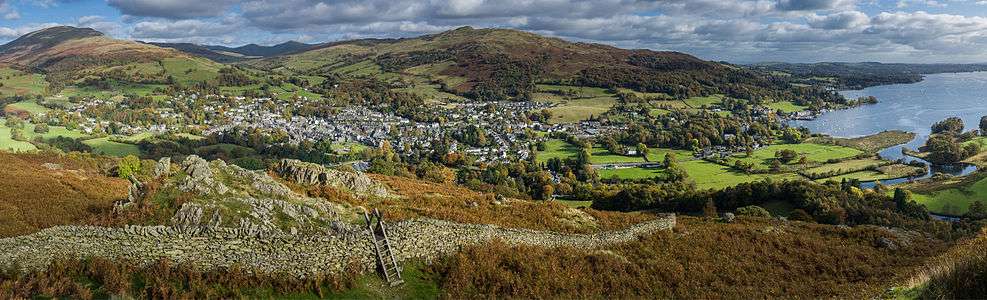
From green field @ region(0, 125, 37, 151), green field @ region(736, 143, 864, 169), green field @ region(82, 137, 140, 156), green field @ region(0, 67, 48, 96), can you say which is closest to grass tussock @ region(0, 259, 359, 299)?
green field @ region(0, 125, 37, 151)

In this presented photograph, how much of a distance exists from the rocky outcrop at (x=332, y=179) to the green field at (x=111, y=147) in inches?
3542

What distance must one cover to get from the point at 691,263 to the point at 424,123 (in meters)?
162

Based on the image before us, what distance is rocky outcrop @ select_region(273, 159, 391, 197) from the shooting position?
90.0 ft

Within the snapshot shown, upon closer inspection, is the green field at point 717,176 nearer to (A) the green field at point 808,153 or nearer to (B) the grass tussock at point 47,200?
(A) the green field at point 808,153

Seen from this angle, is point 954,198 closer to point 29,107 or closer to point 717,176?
point 717,176

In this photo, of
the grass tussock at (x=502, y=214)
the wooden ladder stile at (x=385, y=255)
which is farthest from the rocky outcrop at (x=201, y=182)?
the grass tussock at (x=502, y=214)

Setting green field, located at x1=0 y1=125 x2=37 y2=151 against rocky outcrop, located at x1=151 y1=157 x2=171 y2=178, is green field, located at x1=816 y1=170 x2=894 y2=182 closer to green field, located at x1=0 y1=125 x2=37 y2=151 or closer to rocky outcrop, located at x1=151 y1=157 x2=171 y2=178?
rocky outcrop, located at x1=151 y1=157 x2=171 y2=178

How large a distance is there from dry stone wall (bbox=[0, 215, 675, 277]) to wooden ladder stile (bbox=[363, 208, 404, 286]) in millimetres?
240

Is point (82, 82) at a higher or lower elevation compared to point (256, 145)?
higher

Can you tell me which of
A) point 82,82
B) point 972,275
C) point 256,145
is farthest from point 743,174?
point 82,82

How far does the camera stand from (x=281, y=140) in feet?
439

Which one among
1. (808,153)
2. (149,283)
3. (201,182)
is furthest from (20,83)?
(808,153)

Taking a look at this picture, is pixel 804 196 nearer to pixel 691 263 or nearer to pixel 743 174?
pixel 691 263

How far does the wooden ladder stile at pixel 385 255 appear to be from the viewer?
54.0 ft
